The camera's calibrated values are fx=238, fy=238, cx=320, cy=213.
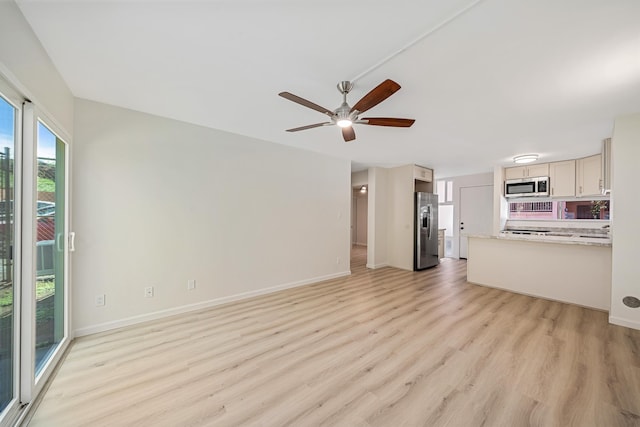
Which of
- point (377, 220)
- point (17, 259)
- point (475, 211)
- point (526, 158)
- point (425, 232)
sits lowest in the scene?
point (425, 232)

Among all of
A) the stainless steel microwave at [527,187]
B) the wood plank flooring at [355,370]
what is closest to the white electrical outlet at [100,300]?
the wood plank flooring at [355,370]

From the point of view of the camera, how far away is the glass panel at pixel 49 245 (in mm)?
1879

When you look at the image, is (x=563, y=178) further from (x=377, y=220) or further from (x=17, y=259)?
(x=17, y=259)

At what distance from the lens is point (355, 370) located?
6.37 ft

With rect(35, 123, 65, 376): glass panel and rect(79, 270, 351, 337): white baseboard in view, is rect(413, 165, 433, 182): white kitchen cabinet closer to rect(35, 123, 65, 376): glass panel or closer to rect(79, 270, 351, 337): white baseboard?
rect(79, 270, 351, 337): white baseboard

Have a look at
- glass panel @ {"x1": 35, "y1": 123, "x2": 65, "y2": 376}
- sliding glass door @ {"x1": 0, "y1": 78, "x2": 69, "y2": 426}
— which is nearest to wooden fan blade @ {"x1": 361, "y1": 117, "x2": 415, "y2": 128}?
sliding glass door @ {"x1": 0, "y1": 78, "x2": 69, "y2": 426}

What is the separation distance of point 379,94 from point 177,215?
2691 millimetres

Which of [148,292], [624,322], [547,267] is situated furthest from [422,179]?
[148,292]

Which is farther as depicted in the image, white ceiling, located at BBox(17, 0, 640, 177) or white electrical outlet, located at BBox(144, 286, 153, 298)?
white electrical outlet, located at BBox(144, 286, 153, 298)

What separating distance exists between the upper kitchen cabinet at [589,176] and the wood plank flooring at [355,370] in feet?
7.85

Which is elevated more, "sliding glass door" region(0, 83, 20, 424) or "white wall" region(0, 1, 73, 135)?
"white wall" region(0, 1, 73, 135)

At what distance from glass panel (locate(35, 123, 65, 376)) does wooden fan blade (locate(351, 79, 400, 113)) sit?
244 centimetres

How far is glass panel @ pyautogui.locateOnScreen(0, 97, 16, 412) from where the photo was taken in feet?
4.54

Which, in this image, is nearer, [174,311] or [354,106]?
[354,106]
